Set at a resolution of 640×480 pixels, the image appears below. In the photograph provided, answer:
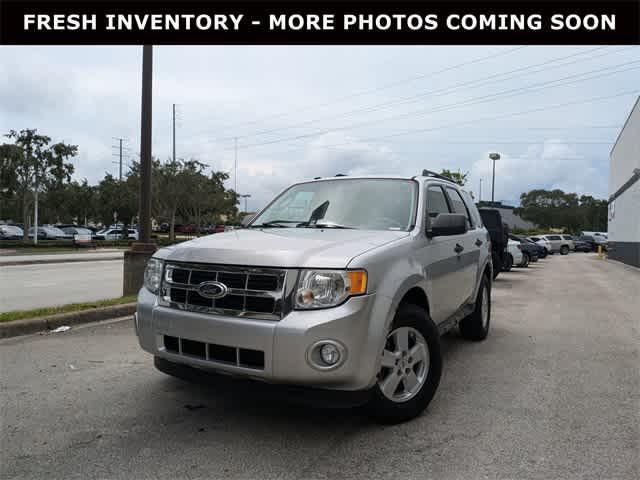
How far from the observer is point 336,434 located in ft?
11.4

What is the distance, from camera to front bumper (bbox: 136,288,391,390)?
313 centimetres

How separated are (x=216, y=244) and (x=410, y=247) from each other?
1.44 meters

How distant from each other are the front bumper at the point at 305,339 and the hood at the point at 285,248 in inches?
12.6

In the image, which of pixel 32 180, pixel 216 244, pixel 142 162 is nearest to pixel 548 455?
pixel 216 244

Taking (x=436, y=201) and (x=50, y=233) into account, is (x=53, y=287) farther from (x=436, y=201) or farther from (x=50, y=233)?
(x=50, y=233)

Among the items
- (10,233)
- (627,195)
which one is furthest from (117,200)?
(627,195)

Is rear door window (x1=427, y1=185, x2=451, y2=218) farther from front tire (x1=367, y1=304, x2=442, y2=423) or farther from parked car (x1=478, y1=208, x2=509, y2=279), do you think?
parked car (x1=478, y1=208, x2=509, y2=279)

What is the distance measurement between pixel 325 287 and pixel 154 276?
A: 1.43 m

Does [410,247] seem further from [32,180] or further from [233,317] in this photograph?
[32,180]

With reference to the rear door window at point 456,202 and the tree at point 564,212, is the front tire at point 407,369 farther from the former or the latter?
the tree at point 564,212

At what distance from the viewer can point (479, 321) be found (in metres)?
6.23

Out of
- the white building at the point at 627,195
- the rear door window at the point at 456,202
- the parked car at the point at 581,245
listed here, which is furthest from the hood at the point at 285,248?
the parked car at the point at 581,245

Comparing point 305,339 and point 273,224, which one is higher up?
point 273,224

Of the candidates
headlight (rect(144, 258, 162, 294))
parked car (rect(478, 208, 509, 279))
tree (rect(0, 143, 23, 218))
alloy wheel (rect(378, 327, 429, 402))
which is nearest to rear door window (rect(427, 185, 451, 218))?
alloy wheel (rect(378, 327, 429, 402))
